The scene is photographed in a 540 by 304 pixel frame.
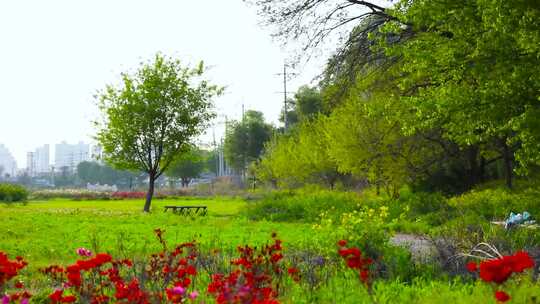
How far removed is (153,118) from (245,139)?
3815 cm

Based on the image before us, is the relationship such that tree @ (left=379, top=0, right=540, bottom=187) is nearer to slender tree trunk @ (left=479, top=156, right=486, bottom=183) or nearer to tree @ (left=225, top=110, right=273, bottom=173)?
slender tree trunk @ (left=479, top=156, right=486, bottom=183)

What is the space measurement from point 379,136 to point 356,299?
61.2 ft

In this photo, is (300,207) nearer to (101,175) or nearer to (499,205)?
(499,205)

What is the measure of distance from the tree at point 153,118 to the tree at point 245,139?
35.1 metres

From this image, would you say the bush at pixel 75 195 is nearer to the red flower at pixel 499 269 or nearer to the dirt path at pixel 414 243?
the dirt path at pixel 414 243

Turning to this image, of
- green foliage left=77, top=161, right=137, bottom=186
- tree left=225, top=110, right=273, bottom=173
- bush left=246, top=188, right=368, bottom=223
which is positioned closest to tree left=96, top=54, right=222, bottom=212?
bush left=246, top=188, right=368, bottom=223

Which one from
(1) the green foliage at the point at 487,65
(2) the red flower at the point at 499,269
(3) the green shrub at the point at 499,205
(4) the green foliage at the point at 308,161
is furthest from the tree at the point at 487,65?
(4) the green foliage at the point at 308,161

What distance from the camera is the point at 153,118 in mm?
27328

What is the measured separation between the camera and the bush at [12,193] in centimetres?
3935

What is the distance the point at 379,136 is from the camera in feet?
76.8

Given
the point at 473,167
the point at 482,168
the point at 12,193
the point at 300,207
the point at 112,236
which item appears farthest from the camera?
the point at 12,193

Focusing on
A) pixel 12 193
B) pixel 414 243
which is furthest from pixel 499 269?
pixel 12 193

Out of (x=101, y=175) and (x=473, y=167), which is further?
(x=101, y=175)

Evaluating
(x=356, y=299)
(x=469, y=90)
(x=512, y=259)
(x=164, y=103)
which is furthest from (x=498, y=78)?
(x=164, y=103)
